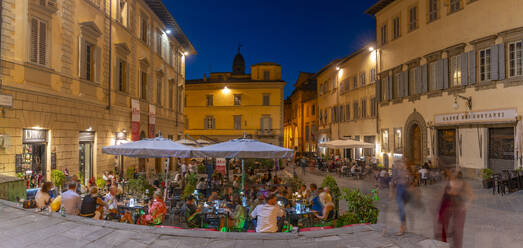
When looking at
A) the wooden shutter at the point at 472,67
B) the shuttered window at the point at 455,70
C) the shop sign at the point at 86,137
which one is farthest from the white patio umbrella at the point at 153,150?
the shuttered window at the point at 455,70

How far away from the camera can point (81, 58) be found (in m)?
15.1

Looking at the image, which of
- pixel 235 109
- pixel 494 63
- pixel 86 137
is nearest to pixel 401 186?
pixel 494 63

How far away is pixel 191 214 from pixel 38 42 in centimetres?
845

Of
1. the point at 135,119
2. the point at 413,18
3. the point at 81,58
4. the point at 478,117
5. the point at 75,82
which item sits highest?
the point at 413,18

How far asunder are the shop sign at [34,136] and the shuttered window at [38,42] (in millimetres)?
2397

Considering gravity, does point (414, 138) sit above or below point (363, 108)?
below

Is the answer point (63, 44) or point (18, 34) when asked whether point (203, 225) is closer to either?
point (18, 34)

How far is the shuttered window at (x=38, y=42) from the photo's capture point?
1209 cm

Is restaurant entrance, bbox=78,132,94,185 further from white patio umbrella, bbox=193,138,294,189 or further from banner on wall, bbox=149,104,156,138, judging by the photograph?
banner on wall, bbox=149,104,156,138

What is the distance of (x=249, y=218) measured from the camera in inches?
337

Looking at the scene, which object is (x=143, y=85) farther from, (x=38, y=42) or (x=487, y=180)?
(x=487, y=180)

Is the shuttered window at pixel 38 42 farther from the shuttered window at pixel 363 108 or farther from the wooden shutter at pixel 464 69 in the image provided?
the shuttered window at pixel 363 108

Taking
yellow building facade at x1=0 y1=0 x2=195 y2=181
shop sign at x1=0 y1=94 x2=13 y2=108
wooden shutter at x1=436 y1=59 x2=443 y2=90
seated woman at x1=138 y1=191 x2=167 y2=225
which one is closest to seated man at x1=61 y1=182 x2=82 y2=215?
seated woman at x1=138 y1=191 x2=167 y2=225

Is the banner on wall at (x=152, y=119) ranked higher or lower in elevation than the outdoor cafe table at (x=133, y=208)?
higher
